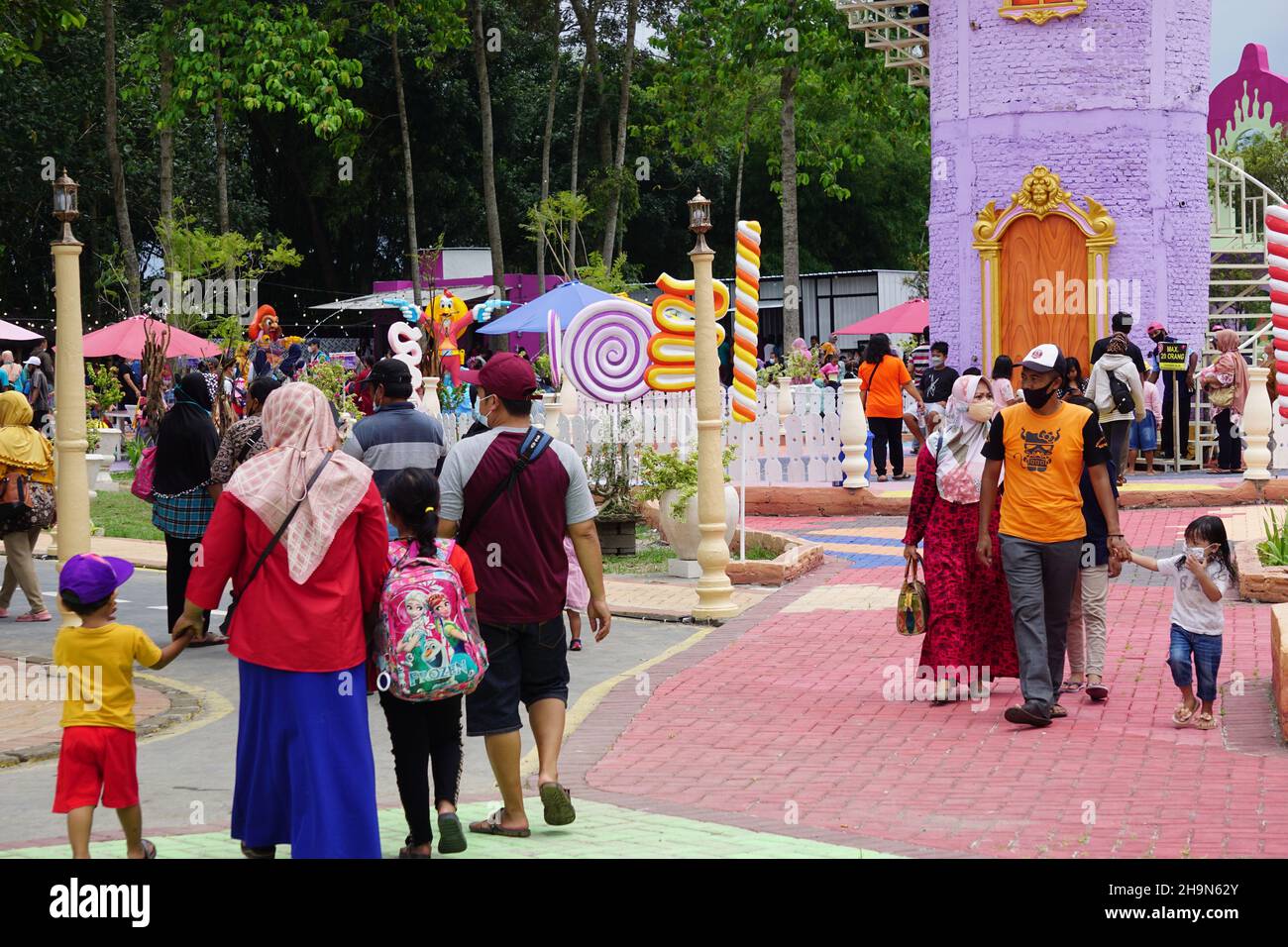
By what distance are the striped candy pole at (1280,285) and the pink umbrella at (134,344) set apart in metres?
19.5

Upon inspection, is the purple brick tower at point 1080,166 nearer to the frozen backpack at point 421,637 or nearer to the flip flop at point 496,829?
the flip flop at point 496,829

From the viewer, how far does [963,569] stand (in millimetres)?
9094

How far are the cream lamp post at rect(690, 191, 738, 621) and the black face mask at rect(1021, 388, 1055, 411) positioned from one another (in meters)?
4.16

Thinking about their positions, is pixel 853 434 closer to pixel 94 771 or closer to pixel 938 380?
pixel 938 380

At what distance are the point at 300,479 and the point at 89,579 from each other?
101 cm

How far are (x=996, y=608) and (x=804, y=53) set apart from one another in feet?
76.2

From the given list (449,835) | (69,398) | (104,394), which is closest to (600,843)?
(449,835)

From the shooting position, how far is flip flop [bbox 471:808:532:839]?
657 centimetres

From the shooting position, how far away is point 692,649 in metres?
11.2

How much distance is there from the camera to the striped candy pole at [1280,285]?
503 inches

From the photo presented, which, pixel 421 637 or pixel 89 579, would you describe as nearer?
pixel 421 637

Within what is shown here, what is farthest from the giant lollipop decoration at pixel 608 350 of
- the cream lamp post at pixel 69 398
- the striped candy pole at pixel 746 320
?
the cream lamp post at pixel 69 398

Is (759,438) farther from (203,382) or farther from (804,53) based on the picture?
(804,53)
